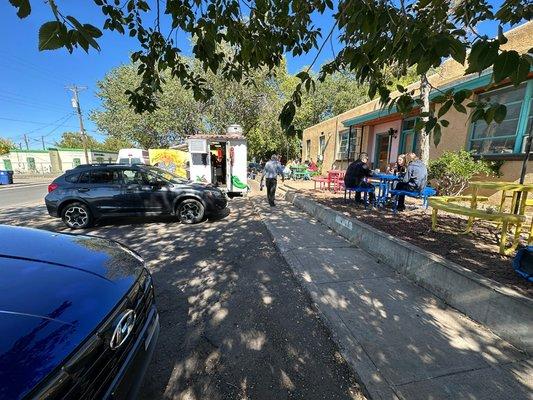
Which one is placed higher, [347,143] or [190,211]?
[347,143]

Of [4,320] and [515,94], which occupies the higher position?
[515,94]

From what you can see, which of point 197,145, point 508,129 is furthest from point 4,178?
point 508,129

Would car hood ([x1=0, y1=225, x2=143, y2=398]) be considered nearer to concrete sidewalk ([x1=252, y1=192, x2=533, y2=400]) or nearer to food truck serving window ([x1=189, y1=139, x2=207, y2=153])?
concrete sidewalk ([x1=252, y1=192, x2=533, y2=400])

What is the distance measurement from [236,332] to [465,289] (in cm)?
252

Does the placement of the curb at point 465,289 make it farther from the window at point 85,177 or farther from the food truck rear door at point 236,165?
the food truck rear door at point 236,165

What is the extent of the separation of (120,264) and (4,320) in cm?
88

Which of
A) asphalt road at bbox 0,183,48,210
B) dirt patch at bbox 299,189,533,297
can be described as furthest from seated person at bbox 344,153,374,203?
asphalt road at bbox 0,183,48,210

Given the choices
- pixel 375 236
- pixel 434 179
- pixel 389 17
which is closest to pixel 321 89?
pixel 434 179

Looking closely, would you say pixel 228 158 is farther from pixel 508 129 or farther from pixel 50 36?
pixel 50 36

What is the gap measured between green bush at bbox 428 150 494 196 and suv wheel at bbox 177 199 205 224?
23.4 ft

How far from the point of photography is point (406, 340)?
2543 mm

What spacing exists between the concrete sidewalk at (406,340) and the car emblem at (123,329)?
70.2 inches

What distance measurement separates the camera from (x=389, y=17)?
1.82 metres

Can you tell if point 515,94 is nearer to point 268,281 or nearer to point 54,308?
point 268,281
